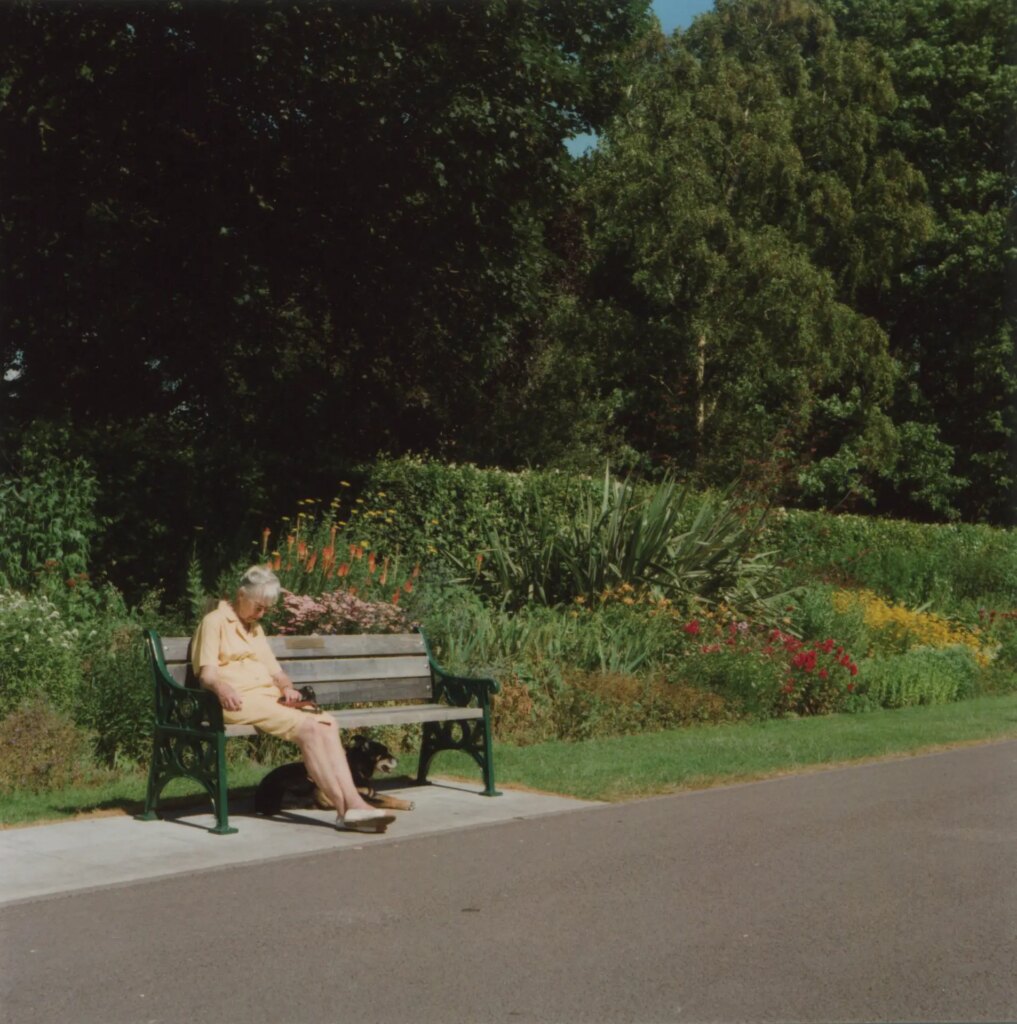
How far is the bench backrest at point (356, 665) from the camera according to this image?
9.69m

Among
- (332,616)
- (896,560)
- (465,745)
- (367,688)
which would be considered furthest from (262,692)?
(896,560)

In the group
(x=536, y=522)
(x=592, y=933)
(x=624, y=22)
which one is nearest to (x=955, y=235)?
(x=624, y=22)

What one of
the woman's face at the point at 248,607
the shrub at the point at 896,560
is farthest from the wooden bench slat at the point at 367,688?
the shrub at the point at 896,560

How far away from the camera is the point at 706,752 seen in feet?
39.1

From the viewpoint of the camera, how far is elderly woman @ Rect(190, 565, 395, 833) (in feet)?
28.0

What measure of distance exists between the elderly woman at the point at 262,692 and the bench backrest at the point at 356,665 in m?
0.41

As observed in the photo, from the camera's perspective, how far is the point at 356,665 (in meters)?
10.0

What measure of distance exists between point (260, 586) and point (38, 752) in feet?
6.56

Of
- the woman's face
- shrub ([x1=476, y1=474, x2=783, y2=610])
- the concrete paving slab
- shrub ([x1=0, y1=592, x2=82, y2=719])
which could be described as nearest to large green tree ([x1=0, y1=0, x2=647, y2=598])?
shrub ([x1=476, y1=474, x2=783, y2=610])

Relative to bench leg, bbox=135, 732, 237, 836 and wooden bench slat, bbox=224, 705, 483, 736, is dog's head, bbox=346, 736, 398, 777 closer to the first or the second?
wooden bench slat, bbox=224, 705, 483, 736

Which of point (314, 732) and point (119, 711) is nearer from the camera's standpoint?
point (314, 732)

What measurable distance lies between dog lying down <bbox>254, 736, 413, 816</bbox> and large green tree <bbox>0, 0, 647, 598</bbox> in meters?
6.40

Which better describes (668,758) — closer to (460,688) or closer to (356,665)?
(460,688)

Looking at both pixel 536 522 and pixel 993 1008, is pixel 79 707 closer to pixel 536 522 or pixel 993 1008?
pixel 993 1008
